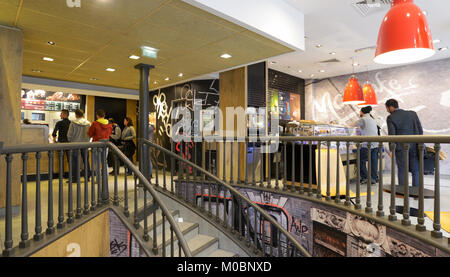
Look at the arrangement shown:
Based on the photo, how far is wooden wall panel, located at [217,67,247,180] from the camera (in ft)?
18.2

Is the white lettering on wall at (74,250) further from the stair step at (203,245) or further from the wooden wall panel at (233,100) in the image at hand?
the wooden wall panel at (233,100)

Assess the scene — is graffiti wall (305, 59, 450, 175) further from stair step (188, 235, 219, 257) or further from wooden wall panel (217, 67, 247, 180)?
stair step (188, 235, 219, 257)

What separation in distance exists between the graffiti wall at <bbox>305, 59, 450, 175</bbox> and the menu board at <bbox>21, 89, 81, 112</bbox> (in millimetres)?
8913

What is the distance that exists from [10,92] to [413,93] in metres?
8.90

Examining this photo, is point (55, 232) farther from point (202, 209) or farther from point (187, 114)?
point (187, 114)

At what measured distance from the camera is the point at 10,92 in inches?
131

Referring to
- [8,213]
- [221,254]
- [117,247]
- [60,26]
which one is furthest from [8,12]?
[221,254]

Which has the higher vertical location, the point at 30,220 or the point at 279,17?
the point at 279,17

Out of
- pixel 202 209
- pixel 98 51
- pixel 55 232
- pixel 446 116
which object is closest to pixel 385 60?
pixel 202 209

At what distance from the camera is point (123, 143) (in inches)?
279

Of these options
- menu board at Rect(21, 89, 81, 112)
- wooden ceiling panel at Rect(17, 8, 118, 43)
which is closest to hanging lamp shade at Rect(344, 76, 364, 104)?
wooden ceiling panel at Rect(17, 8, 118, 43)

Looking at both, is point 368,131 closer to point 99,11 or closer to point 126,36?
point 126,36

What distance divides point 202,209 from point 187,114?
3.79 metres
